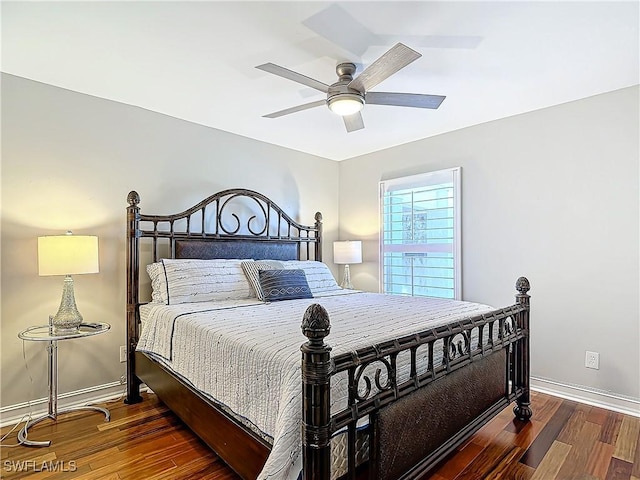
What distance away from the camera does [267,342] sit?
168 cm

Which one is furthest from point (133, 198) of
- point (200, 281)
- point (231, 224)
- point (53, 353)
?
point (53, 353)

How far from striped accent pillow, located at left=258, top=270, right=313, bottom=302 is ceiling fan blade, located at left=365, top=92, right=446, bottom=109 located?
1531 mm

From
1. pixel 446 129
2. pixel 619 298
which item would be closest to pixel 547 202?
pixel 619 298

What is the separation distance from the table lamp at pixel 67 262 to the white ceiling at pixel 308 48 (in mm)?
1178

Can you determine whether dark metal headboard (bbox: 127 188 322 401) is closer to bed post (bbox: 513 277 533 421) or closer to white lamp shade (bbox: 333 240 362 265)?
white lamp shade (bbox: 333 240 362 265)

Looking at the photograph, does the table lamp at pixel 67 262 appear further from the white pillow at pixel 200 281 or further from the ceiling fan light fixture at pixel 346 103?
the ceiling fan light fixture at pixel 346 103

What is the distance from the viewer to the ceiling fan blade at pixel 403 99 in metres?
2.25

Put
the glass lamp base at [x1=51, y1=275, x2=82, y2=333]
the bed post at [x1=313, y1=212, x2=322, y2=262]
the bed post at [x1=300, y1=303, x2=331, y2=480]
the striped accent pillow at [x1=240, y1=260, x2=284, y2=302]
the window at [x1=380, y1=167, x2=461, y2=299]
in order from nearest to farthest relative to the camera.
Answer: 1. the bed post at [x1=300, y1=303, x2=331, y2=480]
2. the glass lamp base at [x1=51, y1=275, x2=82, y2=333]
3. the striped accent pillow at [x1=240, y1=260, x2=284, y2=302]
4. the window at [x1=380, y1=167, x2=461, y2=299]
5. the bed post at [x1=313, y1=212, x2=322, y2=262]

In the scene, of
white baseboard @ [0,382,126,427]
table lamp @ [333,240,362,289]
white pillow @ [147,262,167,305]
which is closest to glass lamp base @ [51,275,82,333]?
white pillow @ [147,262,167,305]

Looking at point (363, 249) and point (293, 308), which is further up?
point (363, 249)

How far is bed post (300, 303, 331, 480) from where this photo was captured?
1226mm

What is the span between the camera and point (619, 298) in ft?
9.02

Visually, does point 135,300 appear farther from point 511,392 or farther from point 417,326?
point 511,392

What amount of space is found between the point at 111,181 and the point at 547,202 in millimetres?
3659
